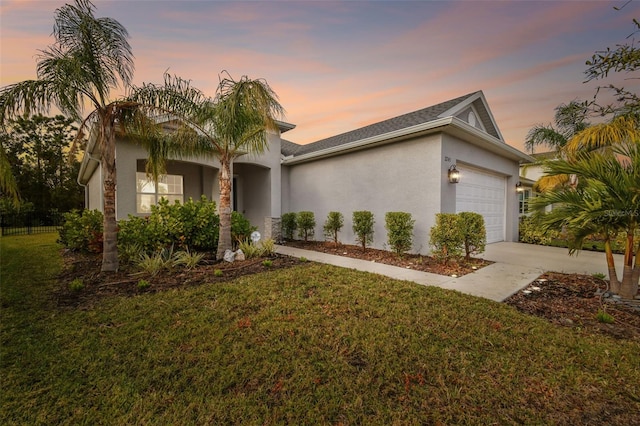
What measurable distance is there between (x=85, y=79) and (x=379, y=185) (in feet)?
25.3

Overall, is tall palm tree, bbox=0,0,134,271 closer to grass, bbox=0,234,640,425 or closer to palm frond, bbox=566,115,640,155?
grass, bbox=0,234,640,425

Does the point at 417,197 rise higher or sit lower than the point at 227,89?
lower

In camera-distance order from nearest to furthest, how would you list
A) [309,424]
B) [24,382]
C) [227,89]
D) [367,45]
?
[309,424]
[24,382]
[227,89]
[367,45]

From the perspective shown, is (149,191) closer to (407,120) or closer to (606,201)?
(407,120)

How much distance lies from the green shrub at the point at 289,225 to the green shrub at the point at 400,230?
476cm

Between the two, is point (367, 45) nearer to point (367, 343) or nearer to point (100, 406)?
point (367, 343)

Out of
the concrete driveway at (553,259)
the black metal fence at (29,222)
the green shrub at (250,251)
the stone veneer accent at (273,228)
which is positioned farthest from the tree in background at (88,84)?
the black metal fence at (29,222)

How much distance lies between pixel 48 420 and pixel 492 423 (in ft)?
10.5

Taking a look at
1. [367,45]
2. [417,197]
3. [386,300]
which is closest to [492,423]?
[386,300]

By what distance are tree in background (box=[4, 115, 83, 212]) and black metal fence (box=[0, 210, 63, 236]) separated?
6009 mm

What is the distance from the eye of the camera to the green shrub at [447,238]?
6.25 m

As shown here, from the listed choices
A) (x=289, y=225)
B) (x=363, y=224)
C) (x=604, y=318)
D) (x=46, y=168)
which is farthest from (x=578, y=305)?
(x=46, y=168)

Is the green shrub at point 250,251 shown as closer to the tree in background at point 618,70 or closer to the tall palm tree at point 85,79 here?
the tall palm tree at point 85,79

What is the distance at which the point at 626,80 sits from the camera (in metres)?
3.76
